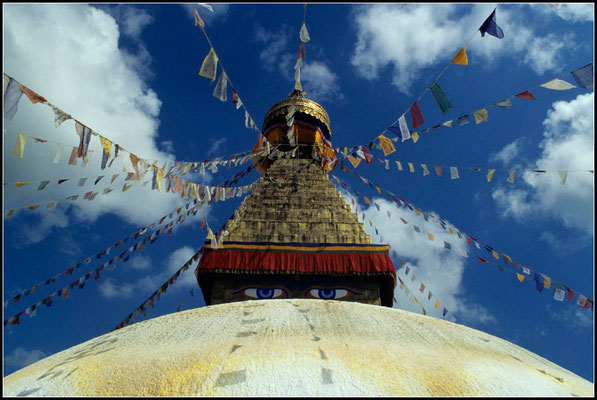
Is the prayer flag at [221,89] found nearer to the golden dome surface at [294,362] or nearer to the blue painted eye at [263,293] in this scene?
the golden dome surface at [294,362]

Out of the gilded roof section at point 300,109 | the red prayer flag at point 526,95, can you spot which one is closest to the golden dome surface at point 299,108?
the gilded roof section at point 300,109

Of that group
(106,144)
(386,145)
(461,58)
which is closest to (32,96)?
(106,144)

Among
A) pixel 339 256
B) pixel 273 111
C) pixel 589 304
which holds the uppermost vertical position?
pixel 273 111

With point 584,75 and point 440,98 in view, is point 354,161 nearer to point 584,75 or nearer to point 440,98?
point 440,98

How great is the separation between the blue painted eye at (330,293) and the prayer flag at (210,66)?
4.87 metres

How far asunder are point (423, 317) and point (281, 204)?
641cm

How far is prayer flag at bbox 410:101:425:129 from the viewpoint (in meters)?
5.58

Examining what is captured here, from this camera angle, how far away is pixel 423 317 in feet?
12.4

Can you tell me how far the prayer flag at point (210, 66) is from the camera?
457 centimetres

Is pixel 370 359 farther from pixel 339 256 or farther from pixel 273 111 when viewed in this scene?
pixel 273 111

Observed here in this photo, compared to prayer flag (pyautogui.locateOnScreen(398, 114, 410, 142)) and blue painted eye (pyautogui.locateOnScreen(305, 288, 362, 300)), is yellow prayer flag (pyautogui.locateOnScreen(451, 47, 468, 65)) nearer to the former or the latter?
prayer flag (pyautogui.locateOnScreen(398, 114, 410, 142))

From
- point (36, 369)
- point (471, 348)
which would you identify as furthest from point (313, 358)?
point (36, 369)

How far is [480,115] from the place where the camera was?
5.39 metres

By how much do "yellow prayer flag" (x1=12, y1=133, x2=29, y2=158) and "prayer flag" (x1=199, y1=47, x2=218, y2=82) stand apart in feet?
6.77
